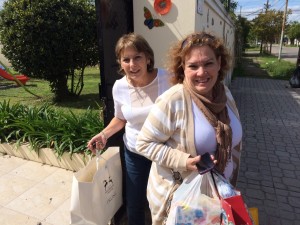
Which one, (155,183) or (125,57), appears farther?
(125,57)

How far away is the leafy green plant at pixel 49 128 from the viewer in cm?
431

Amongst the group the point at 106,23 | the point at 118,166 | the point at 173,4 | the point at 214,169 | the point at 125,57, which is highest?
the point at 173,4

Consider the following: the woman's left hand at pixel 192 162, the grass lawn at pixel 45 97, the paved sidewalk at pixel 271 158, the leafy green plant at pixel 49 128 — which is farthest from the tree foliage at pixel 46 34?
the woman's left hand at pixel 192 162

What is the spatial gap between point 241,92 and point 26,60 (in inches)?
302

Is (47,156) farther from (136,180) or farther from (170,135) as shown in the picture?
(170,135)

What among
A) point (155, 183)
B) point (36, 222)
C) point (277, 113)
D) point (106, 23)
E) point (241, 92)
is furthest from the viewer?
point (241, 92)

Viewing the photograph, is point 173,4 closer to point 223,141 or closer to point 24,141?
point 223,141

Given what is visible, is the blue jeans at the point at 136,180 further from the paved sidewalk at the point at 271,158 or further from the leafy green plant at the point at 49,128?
the leafy green plant at the point at 49,128

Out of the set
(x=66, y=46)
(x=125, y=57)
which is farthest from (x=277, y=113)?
(x=125, y=57)

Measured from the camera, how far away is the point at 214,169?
1.59 metres

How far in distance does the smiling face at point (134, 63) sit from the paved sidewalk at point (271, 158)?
2304 millimetres

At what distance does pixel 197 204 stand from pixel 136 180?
0.94 m

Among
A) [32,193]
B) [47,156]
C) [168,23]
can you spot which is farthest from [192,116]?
[47,156]

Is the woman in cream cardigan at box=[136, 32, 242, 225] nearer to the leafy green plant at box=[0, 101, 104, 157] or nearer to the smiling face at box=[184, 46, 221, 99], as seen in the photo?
the smiling face at box=[184, 46, 221, 99]
